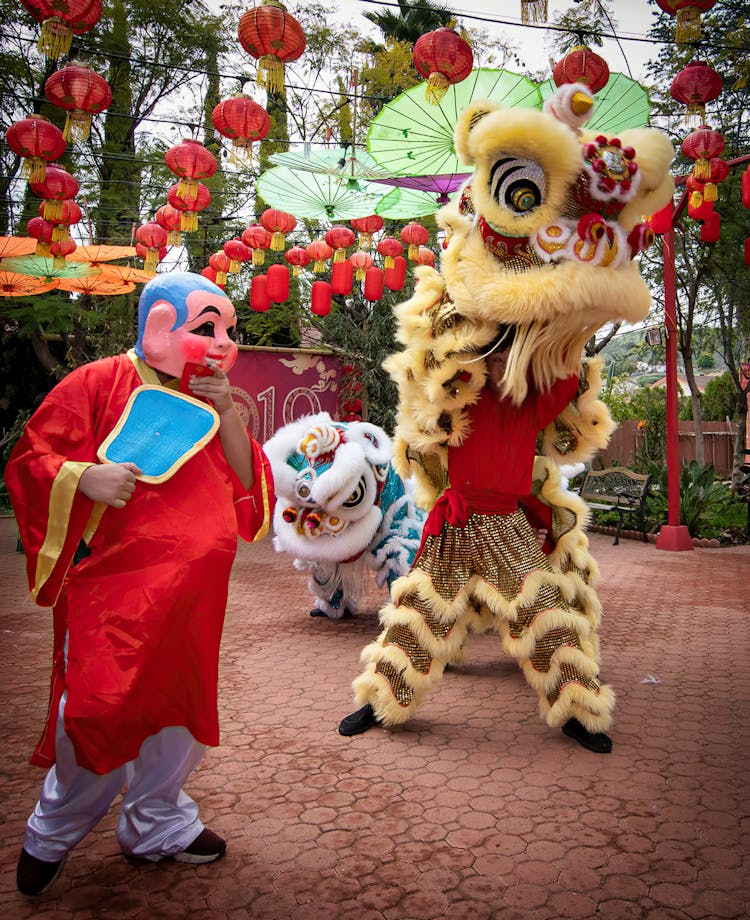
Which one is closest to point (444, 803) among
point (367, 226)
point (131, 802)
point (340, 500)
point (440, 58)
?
point (131, 802)

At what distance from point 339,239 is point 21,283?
3.89 metres

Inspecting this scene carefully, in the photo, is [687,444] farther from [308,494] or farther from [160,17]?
[308,494]

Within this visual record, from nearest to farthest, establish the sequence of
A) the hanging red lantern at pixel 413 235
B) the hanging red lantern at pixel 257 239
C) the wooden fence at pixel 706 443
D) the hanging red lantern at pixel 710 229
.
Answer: the hanging red lantern at pixel 710 229
the hanging red lantern at pixel 257 239
the hanging red lantern at pixel 413 235
the wooden fence at pixel 706 443

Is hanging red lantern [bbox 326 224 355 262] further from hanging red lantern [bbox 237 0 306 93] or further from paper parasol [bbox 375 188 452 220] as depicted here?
hanging red lantern [bbox 237 0 306 93]

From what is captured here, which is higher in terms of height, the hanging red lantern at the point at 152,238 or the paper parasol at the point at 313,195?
the paper parasol at the point at 313,195

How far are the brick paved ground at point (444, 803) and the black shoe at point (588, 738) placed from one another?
0.05 meters

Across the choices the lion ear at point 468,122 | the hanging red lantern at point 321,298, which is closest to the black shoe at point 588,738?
the lion ear at point 468,122

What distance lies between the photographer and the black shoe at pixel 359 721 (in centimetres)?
323

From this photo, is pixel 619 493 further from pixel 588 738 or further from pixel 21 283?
pixel 21 283

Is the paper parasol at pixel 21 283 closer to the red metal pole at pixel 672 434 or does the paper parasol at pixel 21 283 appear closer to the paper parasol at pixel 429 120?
the paper parasol at pixel 429 120

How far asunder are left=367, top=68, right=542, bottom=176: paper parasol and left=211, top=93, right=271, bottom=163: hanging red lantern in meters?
0.87

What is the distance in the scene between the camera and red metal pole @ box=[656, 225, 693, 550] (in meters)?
8.25

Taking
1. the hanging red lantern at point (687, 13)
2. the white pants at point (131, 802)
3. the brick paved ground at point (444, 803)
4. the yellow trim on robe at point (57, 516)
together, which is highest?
the hanging red lantern at point (687, 13)

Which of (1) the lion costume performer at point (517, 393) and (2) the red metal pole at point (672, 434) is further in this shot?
(2) the red metal pole at point (672, 434)
